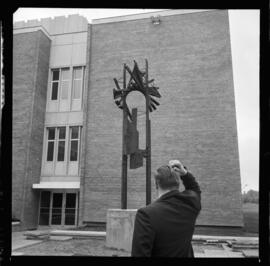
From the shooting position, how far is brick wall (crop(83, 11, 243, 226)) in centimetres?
1454

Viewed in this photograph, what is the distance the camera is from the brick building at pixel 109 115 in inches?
586

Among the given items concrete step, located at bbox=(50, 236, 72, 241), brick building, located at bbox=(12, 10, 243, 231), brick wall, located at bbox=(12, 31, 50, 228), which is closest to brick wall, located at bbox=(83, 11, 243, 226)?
brick building, located at bbox=(12, 10, 243, 231)

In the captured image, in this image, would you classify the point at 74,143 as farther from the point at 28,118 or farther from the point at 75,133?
the point at 28,118

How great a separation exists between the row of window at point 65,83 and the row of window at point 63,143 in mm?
1843

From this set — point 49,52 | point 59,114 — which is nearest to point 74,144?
point 59,114

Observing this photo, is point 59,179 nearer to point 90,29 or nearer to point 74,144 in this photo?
point 74,144

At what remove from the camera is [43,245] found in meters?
9.54

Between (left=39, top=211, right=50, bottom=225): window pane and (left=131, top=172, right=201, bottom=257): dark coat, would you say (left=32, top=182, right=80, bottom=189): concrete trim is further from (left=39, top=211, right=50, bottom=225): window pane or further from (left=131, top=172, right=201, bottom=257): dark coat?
(left=131, top=172, right=201, bottom=257): dark coat

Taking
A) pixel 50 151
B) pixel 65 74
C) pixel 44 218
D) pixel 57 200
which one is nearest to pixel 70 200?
pixel 57 200

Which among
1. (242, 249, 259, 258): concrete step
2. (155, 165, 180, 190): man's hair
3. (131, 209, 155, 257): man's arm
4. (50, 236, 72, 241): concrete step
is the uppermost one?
(155, 165, 180, 190): man's hair

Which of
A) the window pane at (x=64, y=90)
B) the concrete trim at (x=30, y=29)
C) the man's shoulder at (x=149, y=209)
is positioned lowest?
the man's shoulder at (x=149, y=209)

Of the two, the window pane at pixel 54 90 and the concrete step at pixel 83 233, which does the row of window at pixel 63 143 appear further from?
the concrete step at pixel 83 233

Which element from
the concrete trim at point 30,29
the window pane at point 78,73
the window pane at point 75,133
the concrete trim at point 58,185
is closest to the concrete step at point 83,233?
the concrete trim at point 58,185

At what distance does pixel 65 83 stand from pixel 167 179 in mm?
16319
